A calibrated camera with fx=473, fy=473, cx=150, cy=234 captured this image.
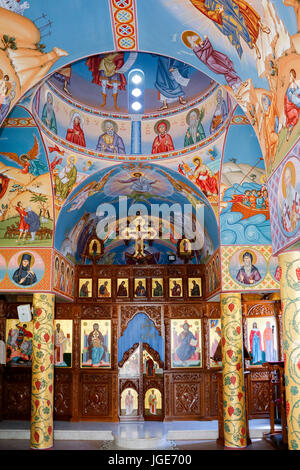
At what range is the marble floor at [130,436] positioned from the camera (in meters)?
13.4

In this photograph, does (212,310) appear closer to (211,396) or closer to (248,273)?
(211,396)

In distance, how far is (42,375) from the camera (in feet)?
43.0

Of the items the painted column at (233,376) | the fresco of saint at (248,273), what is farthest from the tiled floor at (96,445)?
the fresco of saint at (248,273)

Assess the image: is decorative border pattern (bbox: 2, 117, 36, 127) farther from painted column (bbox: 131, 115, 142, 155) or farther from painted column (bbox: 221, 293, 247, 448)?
painted column (bbox: 221, 293, 247, 448)

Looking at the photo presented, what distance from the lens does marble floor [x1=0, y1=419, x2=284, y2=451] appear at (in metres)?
13.4

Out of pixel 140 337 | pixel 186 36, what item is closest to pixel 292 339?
pixel 186 36

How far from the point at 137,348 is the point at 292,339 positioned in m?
12.2

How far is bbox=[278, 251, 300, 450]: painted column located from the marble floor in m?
6.48

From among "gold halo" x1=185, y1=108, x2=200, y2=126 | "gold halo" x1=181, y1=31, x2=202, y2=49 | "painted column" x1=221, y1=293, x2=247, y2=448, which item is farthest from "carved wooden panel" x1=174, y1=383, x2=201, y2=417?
"gold halo" x1=181, y1=31, x2=202, y2=49

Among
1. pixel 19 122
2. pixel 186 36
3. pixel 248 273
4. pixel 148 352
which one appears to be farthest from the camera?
pixel 148 352

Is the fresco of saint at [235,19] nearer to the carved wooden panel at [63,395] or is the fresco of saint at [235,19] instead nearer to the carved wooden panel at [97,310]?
the carved wooden panel at [97,310]

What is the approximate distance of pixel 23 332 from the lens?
17.8 metres

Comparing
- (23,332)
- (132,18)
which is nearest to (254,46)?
(132,18)

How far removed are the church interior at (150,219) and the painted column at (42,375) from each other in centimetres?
4
